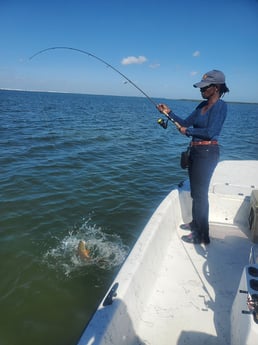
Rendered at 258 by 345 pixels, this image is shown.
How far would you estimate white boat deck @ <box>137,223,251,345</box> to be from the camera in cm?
266

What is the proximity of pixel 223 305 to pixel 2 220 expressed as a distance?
513cm

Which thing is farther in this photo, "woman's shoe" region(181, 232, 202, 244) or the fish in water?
the fish in water

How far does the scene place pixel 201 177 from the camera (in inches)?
149

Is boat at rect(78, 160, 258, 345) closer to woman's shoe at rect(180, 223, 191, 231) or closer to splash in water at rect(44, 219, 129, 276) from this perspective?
woman's shoe at rect(180, 223, 191, 231)

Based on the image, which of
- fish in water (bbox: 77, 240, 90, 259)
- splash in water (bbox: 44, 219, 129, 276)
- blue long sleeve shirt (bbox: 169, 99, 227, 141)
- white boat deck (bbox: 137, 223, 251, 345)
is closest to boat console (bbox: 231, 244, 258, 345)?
white boat deck (bbox: 137, 223, 251, 345)

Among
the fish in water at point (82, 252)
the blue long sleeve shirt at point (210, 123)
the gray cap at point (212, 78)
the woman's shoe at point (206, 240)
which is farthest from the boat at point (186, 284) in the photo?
the gray cap at point (212, 78)

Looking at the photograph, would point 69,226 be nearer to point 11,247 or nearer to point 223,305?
point 11,247

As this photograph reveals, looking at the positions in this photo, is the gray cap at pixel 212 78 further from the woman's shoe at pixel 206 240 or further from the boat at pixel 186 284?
the woman's shoe at pixel 206 240

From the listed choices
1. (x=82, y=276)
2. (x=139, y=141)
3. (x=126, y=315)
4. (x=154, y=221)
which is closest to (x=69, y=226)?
(x=82, y=276)

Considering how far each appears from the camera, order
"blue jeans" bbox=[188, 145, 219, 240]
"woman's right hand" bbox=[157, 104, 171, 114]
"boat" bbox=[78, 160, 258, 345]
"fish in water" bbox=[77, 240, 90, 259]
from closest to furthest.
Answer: "boat" bbox=[78, 160, 258, 345] < "blue jeans" bbox=[188, 145, 219, 240] < "woman's right hand" bbox=[157, 104, 171, 114] < "fish in water" bbox=[77, 240, 90, 259]

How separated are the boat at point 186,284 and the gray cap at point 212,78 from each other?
1.88 meters

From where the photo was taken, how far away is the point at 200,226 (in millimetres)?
4102

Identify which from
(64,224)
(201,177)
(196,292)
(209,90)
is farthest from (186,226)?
(64,224)

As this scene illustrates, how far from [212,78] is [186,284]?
2553 millimetres
